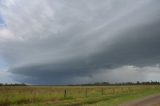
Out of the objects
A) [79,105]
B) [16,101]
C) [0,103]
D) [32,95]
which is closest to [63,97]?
[32,95]

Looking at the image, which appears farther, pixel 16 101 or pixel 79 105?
pixel 16 101

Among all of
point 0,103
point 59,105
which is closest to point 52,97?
point 0,103

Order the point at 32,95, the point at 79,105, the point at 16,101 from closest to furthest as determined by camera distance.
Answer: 1. the point at 79,105
2. the point at 16,101
3. the point at 32,95

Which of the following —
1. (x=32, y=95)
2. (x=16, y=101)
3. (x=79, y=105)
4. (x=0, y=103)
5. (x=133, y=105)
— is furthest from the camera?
(x=32, y=95)

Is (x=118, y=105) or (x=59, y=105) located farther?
(x=59, y=105)

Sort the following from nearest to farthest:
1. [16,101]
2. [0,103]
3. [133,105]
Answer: [133,105] → [0,103] → [16,101]

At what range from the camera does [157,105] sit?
29.4m

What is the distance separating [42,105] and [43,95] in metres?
11.8

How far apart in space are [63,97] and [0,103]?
11.2m

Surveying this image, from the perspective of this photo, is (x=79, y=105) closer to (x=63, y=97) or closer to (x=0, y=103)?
(x=0, y=103)

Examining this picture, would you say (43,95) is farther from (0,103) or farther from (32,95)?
(0,103)

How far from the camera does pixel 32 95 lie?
43.0m

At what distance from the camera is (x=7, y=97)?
3931cm

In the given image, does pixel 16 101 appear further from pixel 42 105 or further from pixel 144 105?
pixel 144 105
